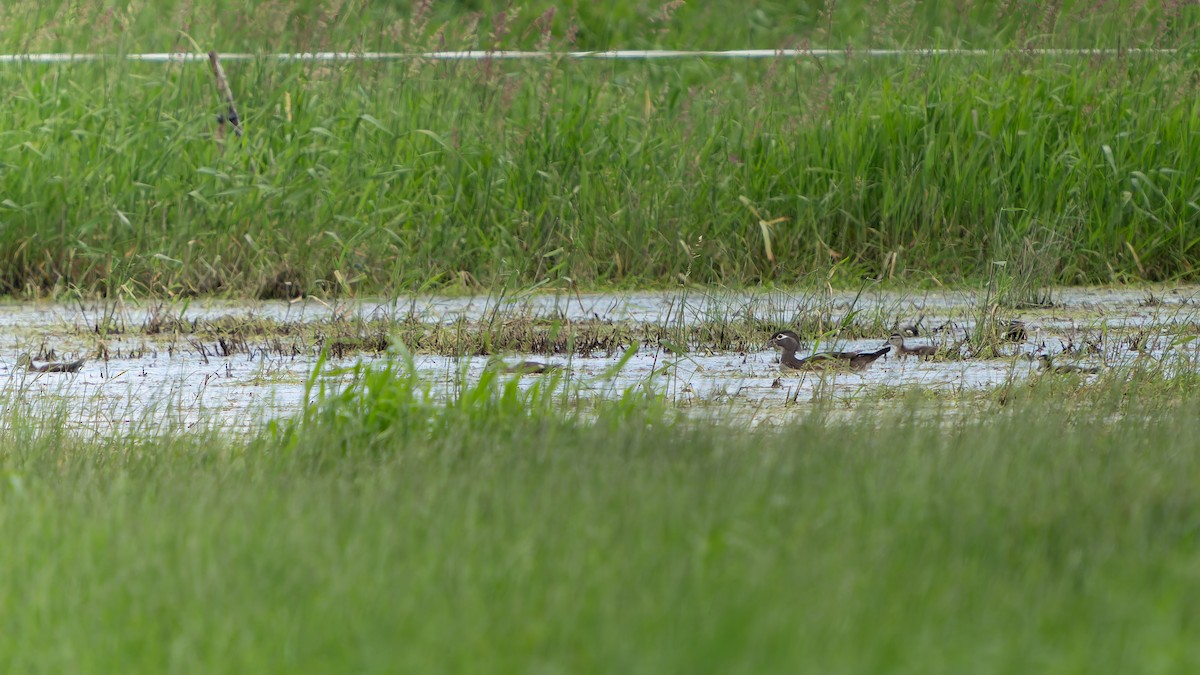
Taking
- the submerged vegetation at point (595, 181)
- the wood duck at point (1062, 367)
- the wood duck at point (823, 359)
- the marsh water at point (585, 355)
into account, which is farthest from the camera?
the submerged vegetation at point (595, 181)

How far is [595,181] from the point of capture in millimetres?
7520

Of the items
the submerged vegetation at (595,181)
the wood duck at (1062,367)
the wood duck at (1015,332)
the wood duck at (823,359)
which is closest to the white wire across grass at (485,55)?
the submerged vegetation at (595,181)

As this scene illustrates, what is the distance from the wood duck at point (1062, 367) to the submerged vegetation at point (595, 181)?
147 cm

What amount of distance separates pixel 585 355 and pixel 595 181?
6.40 ft

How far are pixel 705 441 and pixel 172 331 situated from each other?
330cm

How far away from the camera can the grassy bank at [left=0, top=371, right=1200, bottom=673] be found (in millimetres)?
2326

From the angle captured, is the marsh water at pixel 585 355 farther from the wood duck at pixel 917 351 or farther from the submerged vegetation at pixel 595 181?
the submerged vegetation at pixel 595 181

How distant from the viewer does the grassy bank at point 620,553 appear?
7.63 ft

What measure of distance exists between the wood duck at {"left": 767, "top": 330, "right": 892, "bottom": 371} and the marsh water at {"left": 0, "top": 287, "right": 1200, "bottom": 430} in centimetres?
5

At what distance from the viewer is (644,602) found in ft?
8.03

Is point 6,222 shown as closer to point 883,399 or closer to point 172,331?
point 172,331

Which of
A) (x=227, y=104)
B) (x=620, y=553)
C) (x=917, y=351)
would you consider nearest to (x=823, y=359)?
(x=917, y=351)

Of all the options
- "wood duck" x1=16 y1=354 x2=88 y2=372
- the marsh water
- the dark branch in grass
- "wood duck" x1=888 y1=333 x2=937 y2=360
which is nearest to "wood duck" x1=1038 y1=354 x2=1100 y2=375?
the marsh water

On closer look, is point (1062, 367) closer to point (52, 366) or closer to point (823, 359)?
point (823, 359)
